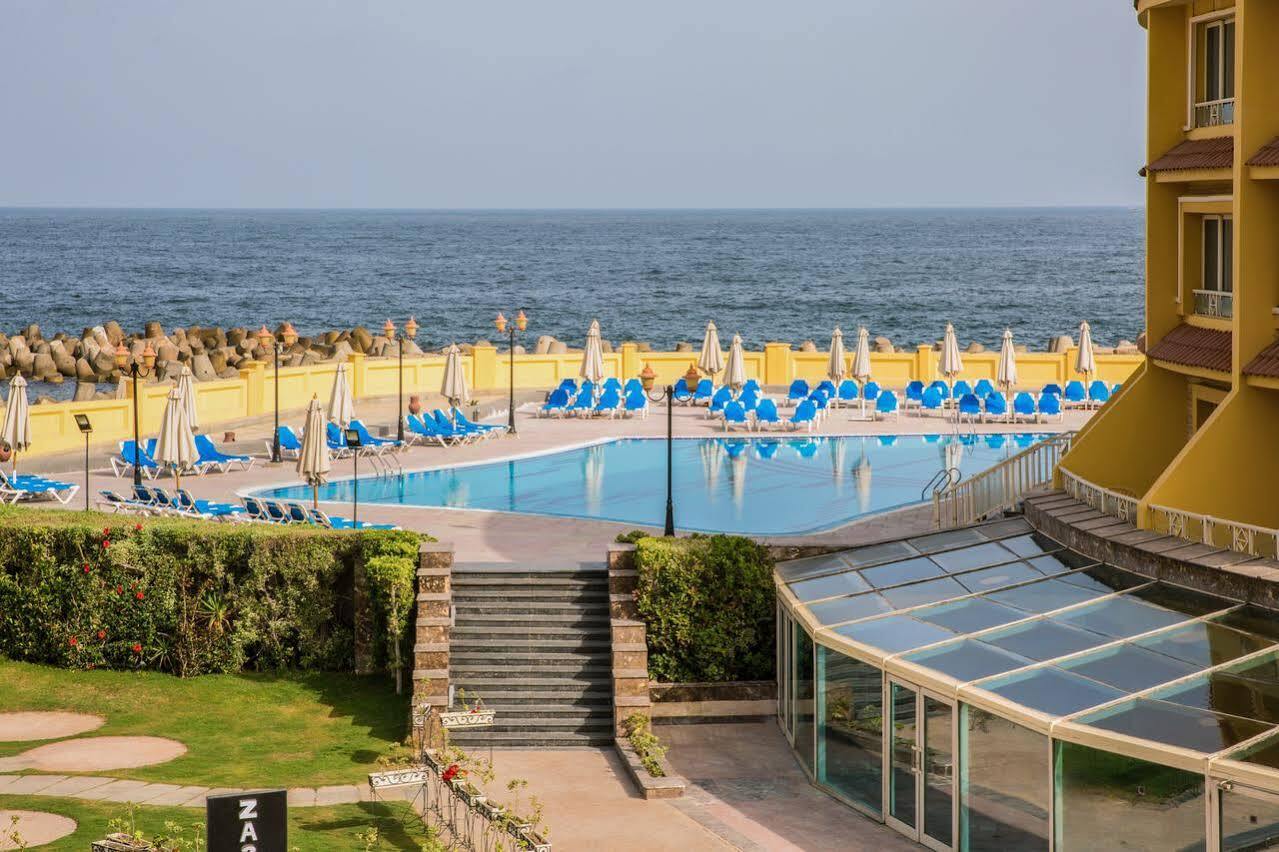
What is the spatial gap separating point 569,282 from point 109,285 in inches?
1741

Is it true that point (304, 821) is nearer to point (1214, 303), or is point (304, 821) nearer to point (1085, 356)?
point (1214, 303)

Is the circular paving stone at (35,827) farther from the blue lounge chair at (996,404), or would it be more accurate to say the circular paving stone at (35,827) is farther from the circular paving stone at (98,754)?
the blue lounge chair at (996,404)

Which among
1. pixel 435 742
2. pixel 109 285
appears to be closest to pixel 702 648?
pixel 435 742

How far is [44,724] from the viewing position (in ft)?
72.7

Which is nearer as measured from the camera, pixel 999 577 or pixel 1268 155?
pixel 1268 155

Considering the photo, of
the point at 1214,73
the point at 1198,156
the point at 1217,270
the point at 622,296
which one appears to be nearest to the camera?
the point at 1198,156

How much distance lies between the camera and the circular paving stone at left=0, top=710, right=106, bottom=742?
21.7m

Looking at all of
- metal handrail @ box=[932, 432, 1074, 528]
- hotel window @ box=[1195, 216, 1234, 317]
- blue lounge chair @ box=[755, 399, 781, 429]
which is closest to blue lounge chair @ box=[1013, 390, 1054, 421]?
blue lounge chair @ box=[755, 399, 781, 429]

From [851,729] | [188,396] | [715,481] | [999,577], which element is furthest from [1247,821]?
[188,396]

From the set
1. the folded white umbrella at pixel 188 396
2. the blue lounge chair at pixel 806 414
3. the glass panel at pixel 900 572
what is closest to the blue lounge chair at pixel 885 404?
the blue lounge chair at pixel 806 414

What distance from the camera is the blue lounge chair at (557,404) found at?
152 ft

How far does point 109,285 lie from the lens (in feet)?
527

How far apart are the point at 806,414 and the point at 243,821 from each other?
31408 mm

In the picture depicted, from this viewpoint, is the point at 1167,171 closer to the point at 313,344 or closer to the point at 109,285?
the point at 313,344
